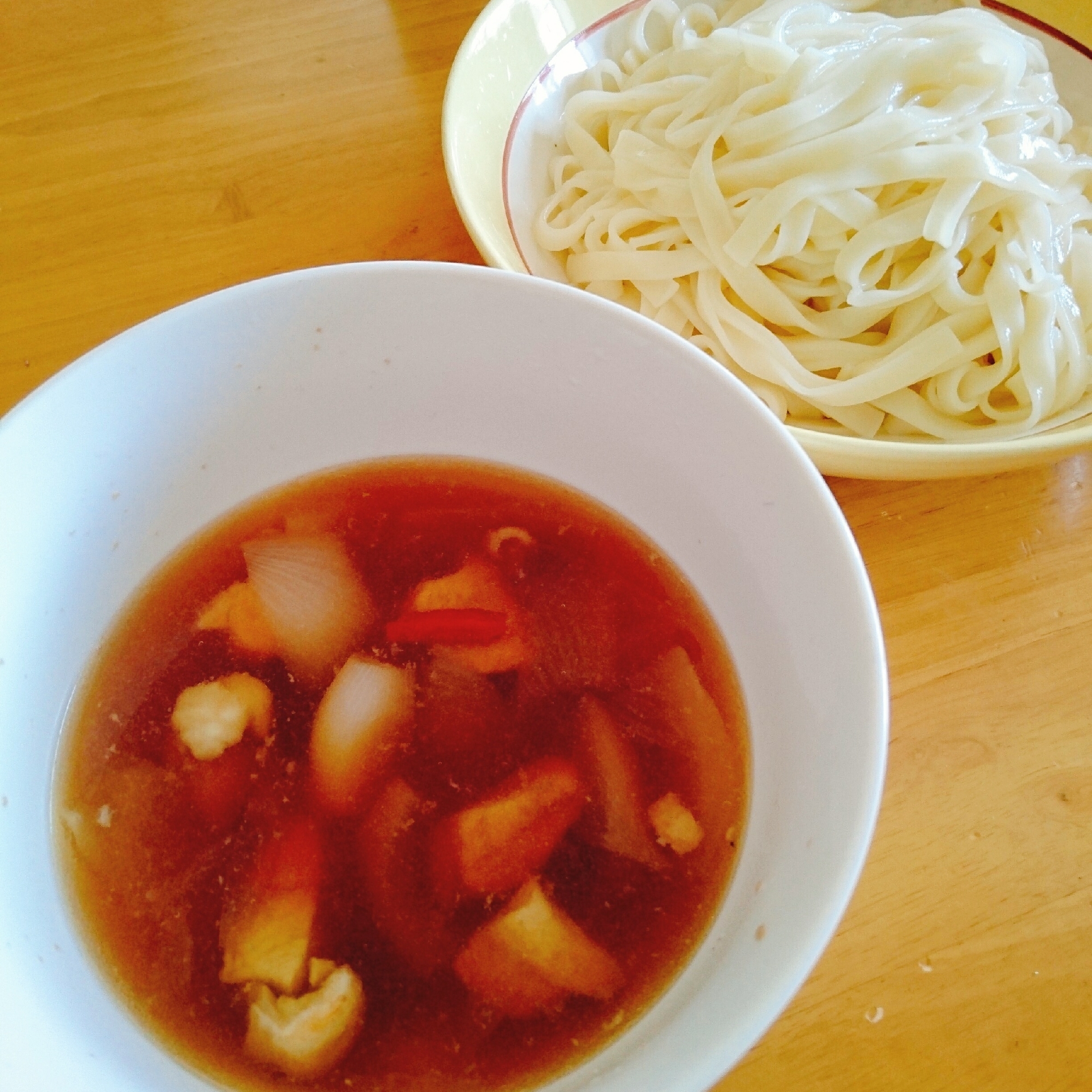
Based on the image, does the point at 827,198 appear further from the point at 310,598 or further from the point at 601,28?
the point at 310,598

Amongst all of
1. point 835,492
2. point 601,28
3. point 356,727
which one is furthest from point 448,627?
point 601,28

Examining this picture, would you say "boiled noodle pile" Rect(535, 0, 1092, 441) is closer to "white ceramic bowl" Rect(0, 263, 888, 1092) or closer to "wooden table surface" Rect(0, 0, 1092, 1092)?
"wooden table surface" Rect(0, 0, 1092, 1092)

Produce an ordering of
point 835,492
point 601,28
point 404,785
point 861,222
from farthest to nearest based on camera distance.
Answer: point 601,28, point 861,222, point 835,492, point 404,785

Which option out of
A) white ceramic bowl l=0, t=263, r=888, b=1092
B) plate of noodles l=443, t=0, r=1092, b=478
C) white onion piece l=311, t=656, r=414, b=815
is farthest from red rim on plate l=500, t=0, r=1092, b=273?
white onion piece l=311, t=656, r=414, b=815

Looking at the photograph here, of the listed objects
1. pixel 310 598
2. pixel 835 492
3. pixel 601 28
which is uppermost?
pixel 601 28

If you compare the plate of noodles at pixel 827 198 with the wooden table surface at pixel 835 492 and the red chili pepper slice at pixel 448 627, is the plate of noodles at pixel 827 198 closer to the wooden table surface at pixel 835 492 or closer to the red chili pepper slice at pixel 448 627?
the wooden table surface at pixel 835 492

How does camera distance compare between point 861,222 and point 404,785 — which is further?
point 861,222

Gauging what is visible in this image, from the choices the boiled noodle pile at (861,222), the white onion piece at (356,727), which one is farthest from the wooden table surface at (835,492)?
the white onion piece at (356,727)
